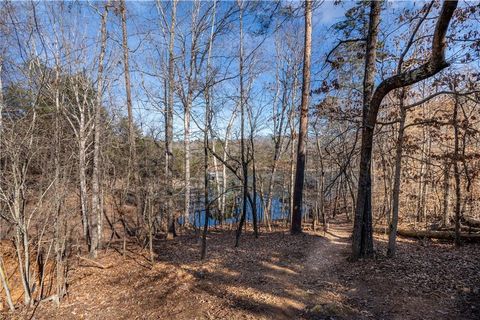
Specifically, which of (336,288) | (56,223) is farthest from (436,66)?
(56,223)

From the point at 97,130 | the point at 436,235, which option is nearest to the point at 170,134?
the point at 97,130

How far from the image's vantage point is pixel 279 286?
15.7 ft

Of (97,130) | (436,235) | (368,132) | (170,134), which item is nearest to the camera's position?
(368,132)

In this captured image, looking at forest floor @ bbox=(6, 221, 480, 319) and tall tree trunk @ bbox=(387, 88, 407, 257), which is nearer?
forest floor @ bbox=(6, 221, 480, 319)

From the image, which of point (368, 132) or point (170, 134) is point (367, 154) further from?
point (170, 134)

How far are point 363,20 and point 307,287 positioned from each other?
6.31m

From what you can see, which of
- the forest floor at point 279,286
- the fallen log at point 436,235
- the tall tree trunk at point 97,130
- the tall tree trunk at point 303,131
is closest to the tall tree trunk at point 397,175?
the forest floor at point 279,286

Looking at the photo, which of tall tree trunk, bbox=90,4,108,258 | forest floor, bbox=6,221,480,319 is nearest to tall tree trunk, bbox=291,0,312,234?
forest floor, bbox=6,221,480,319

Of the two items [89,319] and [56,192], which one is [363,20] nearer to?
[56,192]

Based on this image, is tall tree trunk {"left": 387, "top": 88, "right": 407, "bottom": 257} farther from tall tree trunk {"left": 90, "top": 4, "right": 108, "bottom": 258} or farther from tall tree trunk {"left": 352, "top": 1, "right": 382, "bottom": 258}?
tall tree trunk {"left": 90, "top": 4, "right": 108, "bottom": 258}

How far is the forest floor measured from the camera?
3980 mm

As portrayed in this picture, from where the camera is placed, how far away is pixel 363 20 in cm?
626

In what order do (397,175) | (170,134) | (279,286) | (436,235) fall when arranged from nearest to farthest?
(279,286), (397,175), (436,235), (170,134)

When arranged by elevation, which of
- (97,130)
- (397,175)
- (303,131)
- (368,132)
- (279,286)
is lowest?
(279,286)
